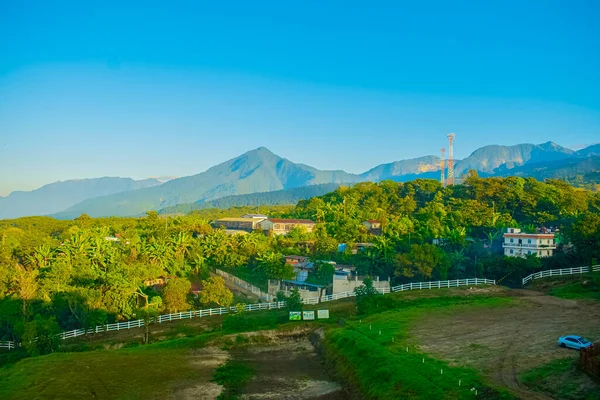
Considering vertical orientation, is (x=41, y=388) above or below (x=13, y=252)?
below

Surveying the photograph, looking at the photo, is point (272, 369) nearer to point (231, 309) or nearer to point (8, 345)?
point (231, 309)

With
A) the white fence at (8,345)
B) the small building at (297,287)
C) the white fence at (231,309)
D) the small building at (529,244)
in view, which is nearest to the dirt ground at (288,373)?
the white fence at (231,309)

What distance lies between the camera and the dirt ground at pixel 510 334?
73.9 ft

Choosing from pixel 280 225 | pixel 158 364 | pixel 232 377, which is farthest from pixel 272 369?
pixel 280 225

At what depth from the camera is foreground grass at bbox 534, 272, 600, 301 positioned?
39219mm

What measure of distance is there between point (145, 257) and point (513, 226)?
164 feet

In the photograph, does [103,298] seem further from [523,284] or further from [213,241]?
[523,284]

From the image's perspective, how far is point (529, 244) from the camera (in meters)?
57.2

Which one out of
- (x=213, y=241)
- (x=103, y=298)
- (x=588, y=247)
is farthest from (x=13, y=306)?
(x=588, y=247)

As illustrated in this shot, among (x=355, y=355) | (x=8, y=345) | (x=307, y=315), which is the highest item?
(x=355, y=355)

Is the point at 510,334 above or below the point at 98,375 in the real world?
above

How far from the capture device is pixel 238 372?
27.0 m

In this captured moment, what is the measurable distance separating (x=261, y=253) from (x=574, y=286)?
35.1 metres

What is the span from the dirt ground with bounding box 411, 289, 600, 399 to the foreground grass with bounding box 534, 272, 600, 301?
6.89 ft
